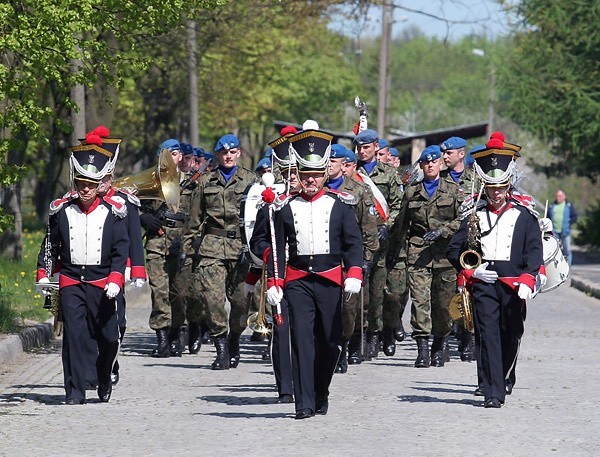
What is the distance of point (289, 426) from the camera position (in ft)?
35.8

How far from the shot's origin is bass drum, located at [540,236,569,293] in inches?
540

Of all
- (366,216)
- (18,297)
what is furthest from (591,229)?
(366,216)

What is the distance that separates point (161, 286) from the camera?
54.0 feet

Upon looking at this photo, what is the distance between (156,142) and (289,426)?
39.9 meters

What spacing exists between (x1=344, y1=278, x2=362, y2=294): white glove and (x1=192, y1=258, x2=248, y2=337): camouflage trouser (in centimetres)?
378

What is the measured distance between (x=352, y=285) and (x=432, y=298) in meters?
4.39

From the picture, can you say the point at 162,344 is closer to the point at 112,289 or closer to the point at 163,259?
the point at 163,259

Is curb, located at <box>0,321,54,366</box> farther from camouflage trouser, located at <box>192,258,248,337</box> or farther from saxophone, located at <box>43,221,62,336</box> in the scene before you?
saxophone, located at <box>43,221,62,336</box>

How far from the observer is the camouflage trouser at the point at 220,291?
50.0 feet

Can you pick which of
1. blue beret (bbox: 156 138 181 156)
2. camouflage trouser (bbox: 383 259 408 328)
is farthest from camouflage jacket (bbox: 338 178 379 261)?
blue beret (bbox: 156 138 181 156)

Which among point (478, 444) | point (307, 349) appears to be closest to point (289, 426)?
point (307, 349)

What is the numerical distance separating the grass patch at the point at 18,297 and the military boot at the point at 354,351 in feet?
11.7

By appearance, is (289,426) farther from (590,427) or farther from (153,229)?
(153,229)

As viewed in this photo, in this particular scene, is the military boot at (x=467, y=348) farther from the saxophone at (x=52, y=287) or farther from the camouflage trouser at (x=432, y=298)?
the saxophone at (x=52, y=287)
